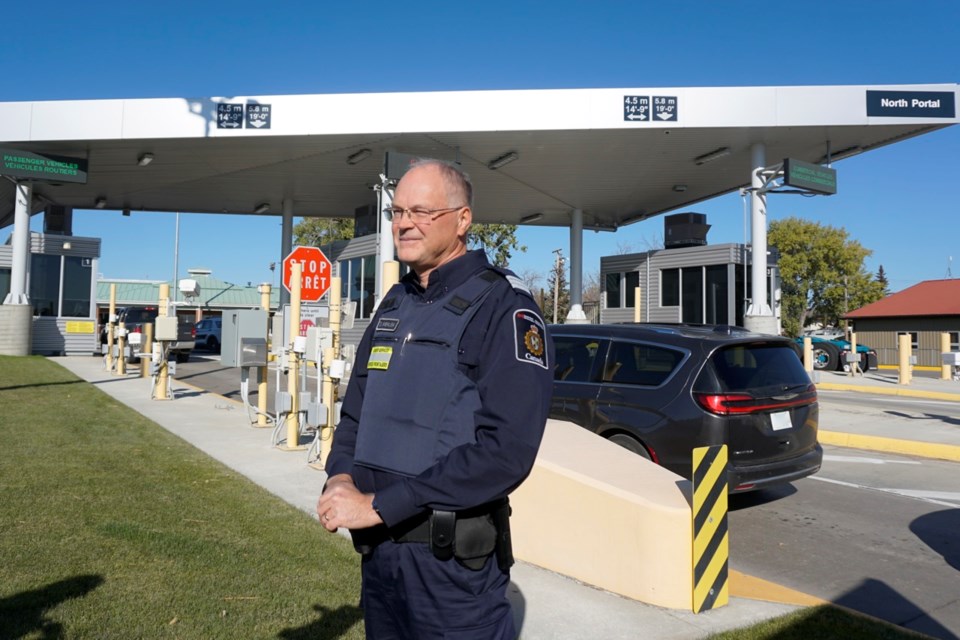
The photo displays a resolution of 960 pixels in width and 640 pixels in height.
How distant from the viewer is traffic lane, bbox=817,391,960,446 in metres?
11.6

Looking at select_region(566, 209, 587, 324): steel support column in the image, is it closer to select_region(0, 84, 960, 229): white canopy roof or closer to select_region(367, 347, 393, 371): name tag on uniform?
select_region(0, 84, 960, 229): white canopy roof

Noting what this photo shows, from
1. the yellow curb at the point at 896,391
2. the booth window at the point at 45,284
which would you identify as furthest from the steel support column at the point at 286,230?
the yellow curb at the point at 896,391

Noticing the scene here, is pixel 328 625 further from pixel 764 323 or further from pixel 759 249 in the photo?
pixel 759 249

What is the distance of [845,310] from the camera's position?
1964 inches

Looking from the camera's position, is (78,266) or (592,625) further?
(78,266)

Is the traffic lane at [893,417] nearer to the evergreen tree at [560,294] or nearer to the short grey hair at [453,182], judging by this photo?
the short grey hair at [453,182]

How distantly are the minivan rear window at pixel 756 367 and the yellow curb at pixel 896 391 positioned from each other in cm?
1335

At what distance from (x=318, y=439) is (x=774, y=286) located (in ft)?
65.9

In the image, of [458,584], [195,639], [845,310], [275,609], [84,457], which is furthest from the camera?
[845,310]

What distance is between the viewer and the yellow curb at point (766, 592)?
4.48 m

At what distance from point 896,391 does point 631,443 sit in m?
16.0

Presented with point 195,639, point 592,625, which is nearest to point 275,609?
point 195,639

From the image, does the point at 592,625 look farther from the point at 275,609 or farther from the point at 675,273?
the point at 675,273

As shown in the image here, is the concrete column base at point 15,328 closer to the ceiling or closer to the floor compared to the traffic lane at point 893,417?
closer to the ceiling
